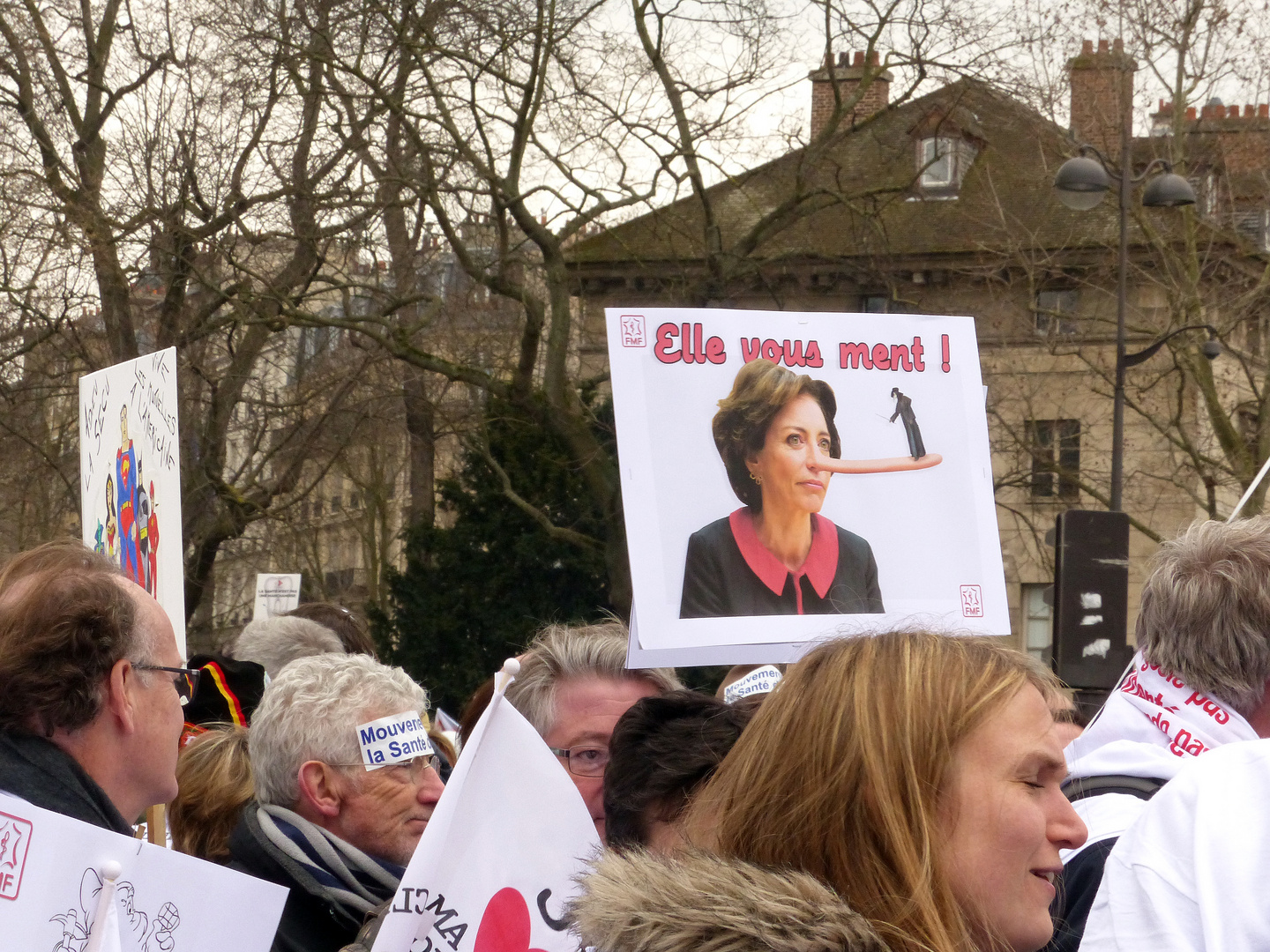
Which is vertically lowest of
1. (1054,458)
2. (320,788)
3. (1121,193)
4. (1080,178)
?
(1054,458)

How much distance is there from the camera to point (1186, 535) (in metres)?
2.84

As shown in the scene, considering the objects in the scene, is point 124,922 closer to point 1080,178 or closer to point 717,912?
point 717,912

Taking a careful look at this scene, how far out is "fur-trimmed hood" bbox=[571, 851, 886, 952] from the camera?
1.66 meters

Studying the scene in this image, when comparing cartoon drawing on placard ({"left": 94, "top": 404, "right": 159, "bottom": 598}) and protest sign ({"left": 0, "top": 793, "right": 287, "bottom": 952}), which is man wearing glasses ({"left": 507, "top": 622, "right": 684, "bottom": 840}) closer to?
protest sign ({"left": 0, "top": 793, "right": 287, "bottom": 952})

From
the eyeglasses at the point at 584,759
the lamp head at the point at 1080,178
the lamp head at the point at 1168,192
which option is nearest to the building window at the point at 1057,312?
the lamp head at the point at 1168,192

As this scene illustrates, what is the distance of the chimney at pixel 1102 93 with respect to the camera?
18125 millimetres

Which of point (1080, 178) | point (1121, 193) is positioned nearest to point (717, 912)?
point (1080, 178)

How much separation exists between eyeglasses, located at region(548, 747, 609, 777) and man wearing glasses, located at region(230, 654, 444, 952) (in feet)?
0.95

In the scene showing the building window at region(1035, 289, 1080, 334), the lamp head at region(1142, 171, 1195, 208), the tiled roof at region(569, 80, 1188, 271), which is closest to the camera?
the lamp head at region(1142, 171, 1195, 208)

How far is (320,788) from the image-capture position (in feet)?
10.7

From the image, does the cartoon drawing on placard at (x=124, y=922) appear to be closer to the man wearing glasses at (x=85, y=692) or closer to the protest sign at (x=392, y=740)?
the man wearing glasses at (x=85, y=692)

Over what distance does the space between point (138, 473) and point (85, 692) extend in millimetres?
2120

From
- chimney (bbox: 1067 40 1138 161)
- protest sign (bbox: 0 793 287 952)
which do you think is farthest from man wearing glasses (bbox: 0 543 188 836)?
chimney (bbox: 1067 40 1138 161)

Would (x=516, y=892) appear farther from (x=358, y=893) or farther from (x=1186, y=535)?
(x=1186, y=535)
